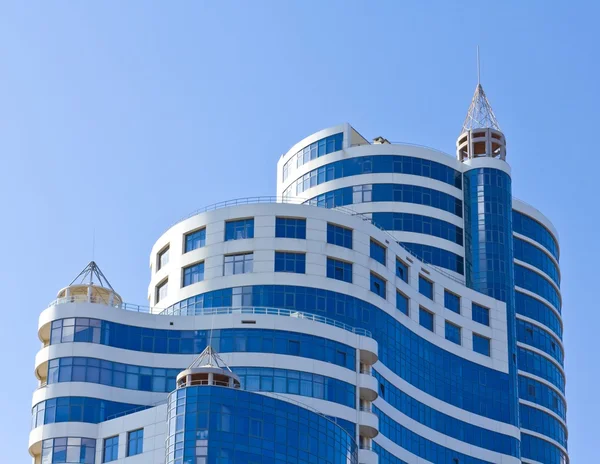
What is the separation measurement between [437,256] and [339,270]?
18192mm

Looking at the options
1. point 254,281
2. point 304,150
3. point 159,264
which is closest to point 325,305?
point 254,281

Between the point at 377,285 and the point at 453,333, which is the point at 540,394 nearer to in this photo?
the point at 453,333

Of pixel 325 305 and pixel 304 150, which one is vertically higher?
pixel 304 150

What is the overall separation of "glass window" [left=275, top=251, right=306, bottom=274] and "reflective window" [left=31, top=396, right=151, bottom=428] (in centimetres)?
1911

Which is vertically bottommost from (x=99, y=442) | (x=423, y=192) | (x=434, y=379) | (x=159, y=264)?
(x=99, y=442)

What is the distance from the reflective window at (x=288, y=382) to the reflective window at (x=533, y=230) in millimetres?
42419

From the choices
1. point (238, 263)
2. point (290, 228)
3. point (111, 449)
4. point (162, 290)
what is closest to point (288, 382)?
point (238, 263)

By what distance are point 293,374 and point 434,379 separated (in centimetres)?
2062

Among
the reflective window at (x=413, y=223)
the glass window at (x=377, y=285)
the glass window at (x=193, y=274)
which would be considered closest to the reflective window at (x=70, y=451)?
the glass window at (x=193, y=274)

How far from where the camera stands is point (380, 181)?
154 metres

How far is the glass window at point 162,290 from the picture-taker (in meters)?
143

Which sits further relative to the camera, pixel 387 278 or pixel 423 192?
pixel 423 192

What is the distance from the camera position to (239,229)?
13850cm

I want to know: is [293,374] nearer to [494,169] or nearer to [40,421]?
[40,421]
